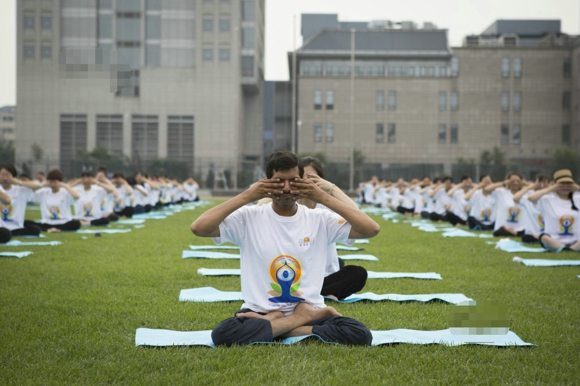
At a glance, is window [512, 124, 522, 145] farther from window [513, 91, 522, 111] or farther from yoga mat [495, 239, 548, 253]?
yoga mat [495, 239, 548, 253]

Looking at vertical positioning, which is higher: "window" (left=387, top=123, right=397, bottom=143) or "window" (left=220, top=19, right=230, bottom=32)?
"window" (left=220, top=19, right=230, bottom=32)

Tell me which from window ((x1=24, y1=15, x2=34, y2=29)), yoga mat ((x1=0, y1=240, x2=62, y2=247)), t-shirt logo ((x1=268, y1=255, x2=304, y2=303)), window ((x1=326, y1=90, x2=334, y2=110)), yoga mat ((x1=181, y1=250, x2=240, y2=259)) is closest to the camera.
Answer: t-shirt logo ((x1=268, y1=255, x2=304, y2=303))

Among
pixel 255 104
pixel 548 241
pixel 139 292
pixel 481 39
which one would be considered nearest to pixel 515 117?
pixel 481 39

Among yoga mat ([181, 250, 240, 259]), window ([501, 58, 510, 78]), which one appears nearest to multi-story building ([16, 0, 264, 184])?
window ([501, 58, 510, 78])

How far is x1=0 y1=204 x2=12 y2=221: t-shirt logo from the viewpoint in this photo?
14438mm

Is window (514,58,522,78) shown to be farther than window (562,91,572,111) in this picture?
Yes

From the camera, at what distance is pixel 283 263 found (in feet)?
17.6

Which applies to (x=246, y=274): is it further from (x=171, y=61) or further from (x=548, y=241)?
(x=171, y=61)

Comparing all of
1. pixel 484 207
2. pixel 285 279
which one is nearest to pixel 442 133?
pixel 484 207

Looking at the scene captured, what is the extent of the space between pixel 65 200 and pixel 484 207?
1087 cm

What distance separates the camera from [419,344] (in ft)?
17.6

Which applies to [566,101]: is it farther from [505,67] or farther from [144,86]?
[144,86]

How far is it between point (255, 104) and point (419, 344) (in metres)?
69.8

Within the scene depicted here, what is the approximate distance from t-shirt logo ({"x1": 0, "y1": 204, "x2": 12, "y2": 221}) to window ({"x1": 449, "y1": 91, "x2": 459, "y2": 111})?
59533mm
